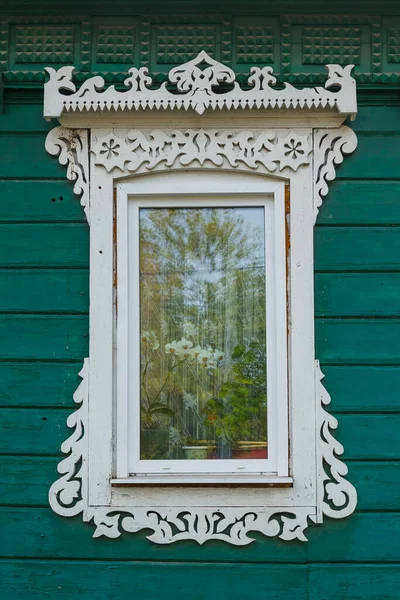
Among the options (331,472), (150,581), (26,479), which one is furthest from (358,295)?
(26,479)

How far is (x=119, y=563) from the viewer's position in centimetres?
292

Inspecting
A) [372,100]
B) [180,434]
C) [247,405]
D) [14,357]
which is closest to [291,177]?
[372,100]

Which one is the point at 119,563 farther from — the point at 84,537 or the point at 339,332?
the point at 339,332

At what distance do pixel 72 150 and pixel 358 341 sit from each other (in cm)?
143

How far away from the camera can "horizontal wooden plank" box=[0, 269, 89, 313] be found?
3.02 m

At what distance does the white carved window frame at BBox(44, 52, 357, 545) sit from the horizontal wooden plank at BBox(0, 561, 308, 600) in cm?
13

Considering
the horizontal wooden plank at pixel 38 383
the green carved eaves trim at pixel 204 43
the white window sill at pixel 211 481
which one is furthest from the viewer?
the green carved eaves trim at pixel 204 43

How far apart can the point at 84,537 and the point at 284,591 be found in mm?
823

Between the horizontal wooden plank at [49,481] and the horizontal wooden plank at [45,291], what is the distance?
0.61 meters

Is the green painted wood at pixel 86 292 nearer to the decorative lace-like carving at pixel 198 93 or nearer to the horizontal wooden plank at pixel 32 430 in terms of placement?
the horizontal wooden plank at pixel 32 430

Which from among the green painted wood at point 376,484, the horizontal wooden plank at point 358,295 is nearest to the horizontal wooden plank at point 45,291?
the horizontal wooden plank at point 358,295

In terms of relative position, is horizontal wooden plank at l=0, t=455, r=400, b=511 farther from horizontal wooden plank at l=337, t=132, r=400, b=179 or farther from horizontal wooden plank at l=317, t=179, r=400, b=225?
horizontal wooden plank at l=337, t=132, r=400, b=179

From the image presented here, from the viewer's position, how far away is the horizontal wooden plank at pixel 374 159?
120 inches

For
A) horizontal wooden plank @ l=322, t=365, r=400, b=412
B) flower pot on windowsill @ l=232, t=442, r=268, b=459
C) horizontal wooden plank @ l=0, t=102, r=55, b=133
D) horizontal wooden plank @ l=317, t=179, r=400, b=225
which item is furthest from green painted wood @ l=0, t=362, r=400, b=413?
horizontal wooden plank @ l=0, t=102, r=55, b=133
